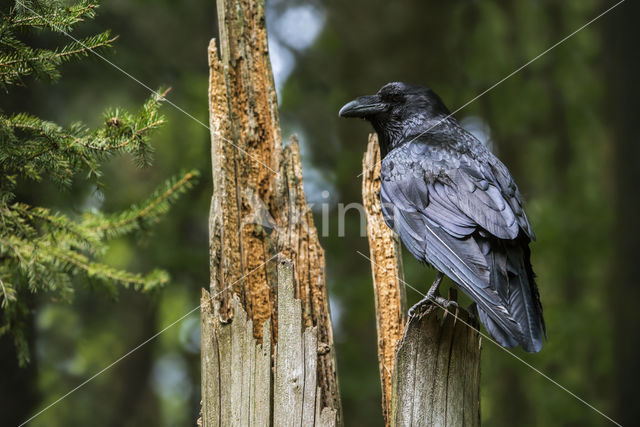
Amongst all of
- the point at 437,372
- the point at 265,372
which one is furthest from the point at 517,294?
the point at 265,372

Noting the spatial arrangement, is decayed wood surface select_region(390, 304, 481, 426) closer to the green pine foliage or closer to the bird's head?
the green pine foliage

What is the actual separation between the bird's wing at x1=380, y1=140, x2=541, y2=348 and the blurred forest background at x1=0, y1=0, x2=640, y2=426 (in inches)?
119

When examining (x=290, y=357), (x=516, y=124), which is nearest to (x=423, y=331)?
(x=290, y=357)

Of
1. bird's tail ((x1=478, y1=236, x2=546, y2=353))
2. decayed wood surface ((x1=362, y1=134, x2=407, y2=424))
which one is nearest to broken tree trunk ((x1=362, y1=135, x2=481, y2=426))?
bird's tail ((x1=478, y1=236, x2=546, y2=353))

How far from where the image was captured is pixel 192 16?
7492 millimetres

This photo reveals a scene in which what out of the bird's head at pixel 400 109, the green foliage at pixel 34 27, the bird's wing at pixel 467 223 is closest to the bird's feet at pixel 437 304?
the bird's wing at pixel 467 223

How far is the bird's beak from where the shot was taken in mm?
4102

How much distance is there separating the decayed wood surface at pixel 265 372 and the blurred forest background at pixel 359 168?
11.5 feet

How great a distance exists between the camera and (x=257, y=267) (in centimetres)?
289

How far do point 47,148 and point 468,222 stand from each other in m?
2.25

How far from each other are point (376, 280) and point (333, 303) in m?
3.64

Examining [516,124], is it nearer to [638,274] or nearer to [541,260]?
[541,260]

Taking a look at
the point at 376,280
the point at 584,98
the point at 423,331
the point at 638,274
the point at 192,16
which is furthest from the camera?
the point at 584,98

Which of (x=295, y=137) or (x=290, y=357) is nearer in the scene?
(x=290, y=357)
